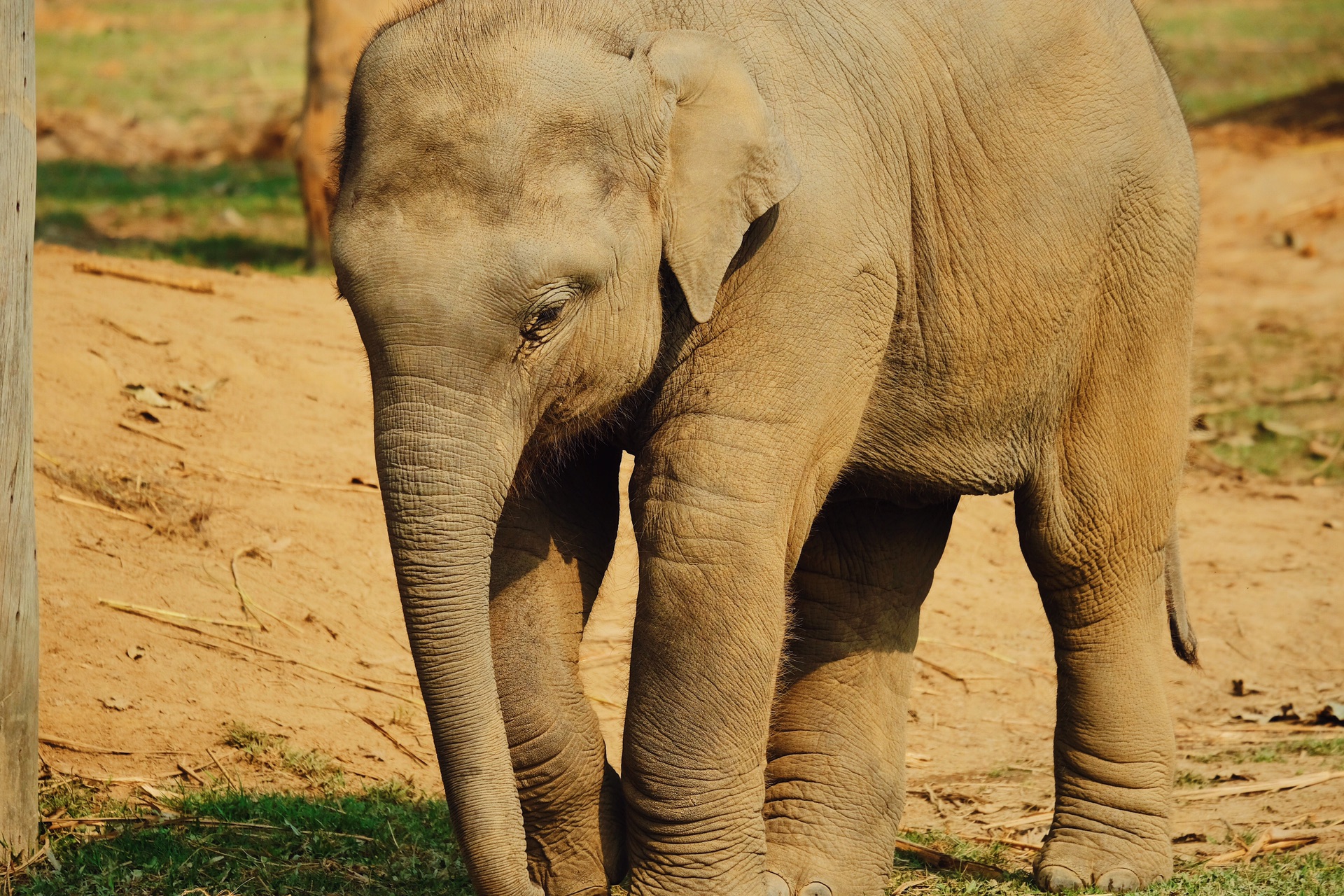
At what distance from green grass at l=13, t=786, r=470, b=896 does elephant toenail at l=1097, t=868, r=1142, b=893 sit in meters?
1.70

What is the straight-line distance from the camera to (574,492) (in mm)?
3750

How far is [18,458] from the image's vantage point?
13.0ft

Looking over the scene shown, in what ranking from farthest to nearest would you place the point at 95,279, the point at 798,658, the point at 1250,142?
the point at 1250,142 → the point at 95,279 → the point at 798,658

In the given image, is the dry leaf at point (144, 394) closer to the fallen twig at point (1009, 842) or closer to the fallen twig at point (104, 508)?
the fallen twig at point (104, 508)

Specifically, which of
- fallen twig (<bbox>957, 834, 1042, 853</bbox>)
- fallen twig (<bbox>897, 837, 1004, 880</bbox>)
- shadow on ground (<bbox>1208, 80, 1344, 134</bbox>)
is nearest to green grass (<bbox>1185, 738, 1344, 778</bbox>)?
fallen twig (<bbox>957, 834, 1042, 853</bbox>)

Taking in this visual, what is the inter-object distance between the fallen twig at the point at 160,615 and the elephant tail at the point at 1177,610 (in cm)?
285

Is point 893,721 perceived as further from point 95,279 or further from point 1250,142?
point 1250,142

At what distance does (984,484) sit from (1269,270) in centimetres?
902

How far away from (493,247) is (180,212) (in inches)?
384

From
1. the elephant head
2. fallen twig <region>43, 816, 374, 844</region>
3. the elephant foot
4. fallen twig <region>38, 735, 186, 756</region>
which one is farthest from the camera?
fallen twig <region>38, 735, 186, 756</region>

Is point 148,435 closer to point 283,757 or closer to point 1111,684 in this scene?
point 283,757

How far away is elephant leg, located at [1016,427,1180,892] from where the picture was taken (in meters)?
4.38

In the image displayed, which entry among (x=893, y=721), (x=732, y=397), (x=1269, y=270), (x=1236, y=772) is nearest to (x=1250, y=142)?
(x=1269, y=270)

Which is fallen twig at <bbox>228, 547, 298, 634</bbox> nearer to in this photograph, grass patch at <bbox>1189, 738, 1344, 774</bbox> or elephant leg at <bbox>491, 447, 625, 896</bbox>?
elephant leg at <bbox>491, 447, 625, 896</bbox>
